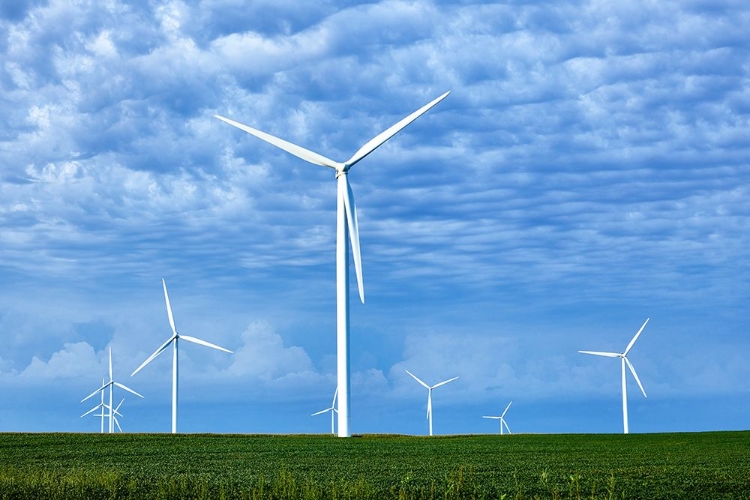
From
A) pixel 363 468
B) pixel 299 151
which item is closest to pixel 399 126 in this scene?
pixel 299 151

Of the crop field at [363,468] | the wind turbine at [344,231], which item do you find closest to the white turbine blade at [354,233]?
the wind turbine at [344,231]

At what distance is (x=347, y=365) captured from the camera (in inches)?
2511

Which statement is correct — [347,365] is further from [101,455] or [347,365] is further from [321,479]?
[321,479]

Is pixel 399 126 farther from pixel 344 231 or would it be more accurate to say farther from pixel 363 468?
pixel 363 468

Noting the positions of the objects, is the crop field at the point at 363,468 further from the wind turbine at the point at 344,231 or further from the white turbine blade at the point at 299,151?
the white turbine blade at the point at 299,151

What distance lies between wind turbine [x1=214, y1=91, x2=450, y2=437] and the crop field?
13.0 feet

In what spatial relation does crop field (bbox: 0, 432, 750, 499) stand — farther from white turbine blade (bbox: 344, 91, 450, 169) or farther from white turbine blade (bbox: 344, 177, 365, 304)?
white turbine blade (bbox: 344, 91, 450, 169)

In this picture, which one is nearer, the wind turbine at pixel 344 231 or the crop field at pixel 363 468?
the crop field at pixel 363 468

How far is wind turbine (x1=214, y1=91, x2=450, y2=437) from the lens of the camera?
63.6 metres

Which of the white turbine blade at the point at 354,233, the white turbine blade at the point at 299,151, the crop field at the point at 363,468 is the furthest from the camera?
the white turbine blade at the point at 299,151

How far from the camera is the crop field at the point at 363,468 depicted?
28219 mm

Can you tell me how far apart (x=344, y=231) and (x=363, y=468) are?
29.3 m

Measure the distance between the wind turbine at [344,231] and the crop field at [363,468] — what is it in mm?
3964

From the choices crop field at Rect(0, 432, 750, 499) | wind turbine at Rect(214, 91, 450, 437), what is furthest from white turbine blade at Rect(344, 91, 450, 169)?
crop field at Rect(0, 432, 750, 499)
